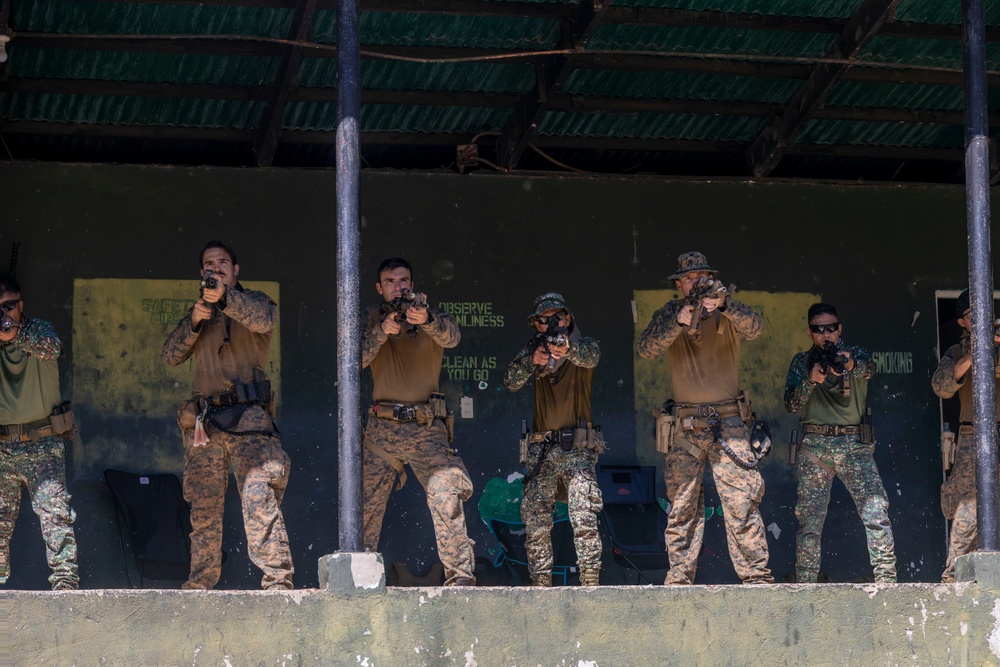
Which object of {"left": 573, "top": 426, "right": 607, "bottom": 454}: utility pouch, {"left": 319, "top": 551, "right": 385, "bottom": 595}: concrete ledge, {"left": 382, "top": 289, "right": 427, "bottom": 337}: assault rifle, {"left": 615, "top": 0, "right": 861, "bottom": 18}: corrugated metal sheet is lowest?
{"left": 319, "top": 551, "right": 385, "bottom": 595}: concrete ledge

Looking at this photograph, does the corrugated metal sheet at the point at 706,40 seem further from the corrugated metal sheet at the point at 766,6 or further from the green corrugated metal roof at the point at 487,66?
the corrugated metal sheet at the point at 766,6

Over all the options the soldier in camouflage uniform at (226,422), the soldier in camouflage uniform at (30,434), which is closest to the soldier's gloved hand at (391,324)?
the soldier in camouflage uniform at (226,422)


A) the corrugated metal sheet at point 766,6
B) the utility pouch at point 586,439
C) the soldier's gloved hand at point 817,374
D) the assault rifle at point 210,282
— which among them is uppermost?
the corrugated metal sheet at point 766,6

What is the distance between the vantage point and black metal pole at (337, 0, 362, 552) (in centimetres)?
556

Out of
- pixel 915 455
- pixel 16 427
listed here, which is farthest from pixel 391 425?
pixel 915 455

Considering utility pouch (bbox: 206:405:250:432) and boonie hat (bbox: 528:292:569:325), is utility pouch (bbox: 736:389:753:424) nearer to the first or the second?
boonie hat (bbox: 528:292:569:325)

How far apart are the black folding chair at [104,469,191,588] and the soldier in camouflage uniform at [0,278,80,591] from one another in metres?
1.22

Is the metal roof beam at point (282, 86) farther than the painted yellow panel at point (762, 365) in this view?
No

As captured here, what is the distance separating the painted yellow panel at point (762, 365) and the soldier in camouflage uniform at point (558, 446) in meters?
1.37

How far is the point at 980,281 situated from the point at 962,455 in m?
2.10

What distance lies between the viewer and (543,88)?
812 centimetres

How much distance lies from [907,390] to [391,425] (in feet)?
13.4

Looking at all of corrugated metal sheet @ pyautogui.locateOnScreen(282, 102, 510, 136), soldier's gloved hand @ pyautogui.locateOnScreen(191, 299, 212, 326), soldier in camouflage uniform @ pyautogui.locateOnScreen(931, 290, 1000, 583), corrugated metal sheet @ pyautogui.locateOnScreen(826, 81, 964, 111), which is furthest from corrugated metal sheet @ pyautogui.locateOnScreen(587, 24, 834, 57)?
soldier's gloved hand @ pyautogui.locateOnScreen(191, 299, 212, 326)

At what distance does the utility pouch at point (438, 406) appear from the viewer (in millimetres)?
6938
